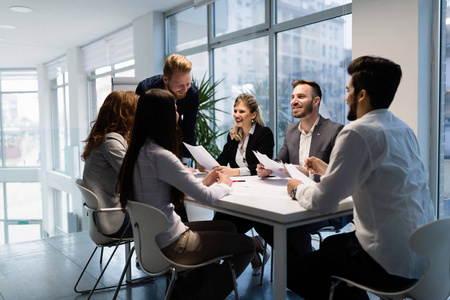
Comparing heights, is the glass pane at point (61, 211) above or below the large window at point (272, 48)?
below

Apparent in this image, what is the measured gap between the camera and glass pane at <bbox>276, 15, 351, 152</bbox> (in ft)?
13.5

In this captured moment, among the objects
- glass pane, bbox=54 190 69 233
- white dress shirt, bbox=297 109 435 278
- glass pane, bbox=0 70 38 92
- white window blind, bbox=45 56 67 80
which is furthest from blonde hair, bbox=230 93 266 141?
glass pane, bbox=0 70 38 92

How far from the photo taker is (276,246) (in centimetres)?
162

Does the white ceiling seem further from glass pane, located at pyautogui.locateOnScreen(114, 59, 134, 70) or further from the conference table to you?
the conference table

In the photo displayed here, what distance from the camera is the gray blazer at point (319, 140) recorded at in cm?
266

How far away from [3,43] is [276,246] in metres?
Answer: 8.66

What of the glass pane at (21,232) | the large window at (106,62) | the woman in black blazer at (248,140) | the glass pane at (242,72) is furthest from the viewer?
the glass pane at (21,232)

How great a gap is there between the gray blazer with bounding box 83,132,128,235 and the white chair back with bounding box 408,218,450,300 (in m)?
1.61

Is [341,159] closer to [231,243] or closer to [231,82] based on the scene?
[231,243]

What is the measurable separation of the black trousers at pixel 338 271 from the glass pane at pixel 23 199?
11221 millimetres

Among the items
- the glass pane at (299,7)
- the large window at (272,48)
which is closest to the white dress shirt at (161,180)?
the large window at (272,48)

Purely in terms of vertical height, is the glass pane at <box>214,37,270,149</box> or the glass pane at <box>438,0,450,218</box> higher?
the glass pane at <box>214,37,270,149</box>

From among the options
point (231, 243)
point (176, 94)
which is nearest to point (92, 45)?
point (176, 94)

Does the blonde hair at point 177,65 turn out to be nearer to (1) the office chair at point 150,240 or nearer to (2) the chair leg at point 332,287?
(1) the office chair at point 150,240
